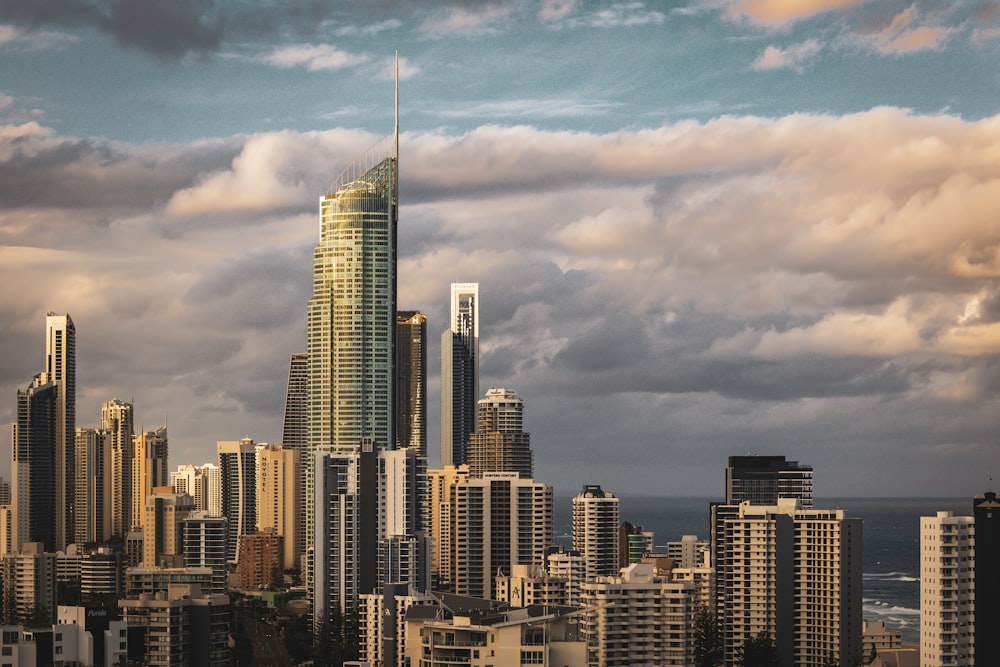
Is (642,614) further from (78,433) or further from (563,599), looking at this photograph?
(78,433)

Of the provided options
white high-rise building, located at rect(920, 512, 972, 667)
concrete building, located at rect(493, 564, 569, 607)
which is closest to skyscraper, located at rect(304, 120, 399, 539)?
concrete building, located at rect(493, 564, 569, 607)

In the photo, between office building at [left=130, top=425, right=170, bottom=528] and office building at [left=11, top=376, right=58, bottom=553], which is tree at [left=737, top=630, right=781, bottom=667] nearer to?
office building at [left=11, top=376, right=58, bottom=553]

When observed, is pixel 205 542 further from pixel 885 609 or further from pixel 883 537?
pixel 883 537

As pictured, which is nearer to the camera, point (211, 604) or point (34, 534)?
point (211, 604)

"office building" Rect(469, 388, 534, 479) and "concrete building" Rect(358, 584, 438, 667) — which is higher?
"office building" Rect(469, 388, 534, 479)

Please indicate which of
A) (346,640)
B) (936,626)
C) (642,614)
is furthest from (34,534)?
(936,626)
